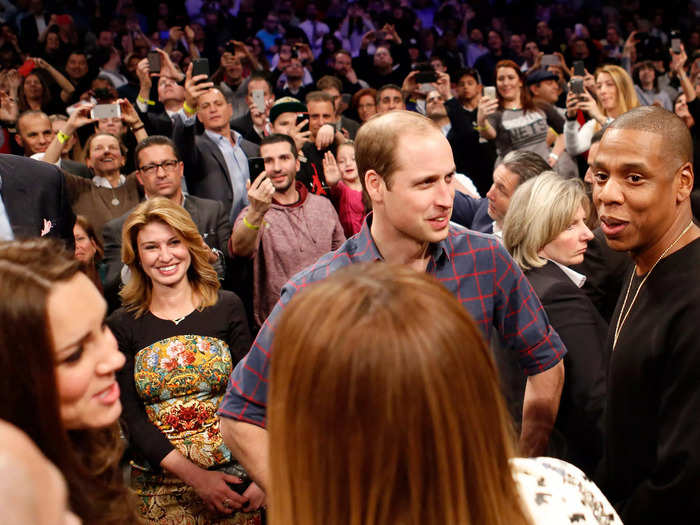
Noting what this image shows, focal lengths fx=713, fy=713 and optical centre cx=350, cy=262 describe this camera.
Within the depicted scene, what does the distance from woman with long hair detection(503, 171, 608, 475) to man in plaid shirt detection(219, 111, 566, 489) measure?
0.22 m

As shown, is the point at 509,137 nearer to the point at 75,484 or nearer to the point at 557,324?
the point at 557,324

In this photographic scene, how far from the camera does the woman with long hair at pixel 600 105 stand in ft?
15.8

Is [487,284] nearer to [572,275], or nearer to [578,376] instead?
[578,376]

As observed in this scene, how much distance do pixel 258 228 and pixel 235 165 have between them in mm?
1325

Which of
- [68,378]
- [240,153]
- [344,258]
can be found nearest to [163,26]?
[240,153]

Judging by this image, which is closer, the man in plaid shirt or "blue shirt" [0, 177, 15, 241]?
the man in plaid shirt

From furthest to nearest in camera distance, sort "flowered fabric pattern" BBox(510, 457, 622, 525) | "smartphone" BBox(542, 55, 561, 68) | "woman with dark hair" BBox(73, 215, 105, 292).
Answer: "smartphone" BBox(542, 55, 561, 68) → "woman with dark hair" BBox(73, 215, 105, 292) → "flowered fabric pattern" BBox(510, 457, 622, 525)

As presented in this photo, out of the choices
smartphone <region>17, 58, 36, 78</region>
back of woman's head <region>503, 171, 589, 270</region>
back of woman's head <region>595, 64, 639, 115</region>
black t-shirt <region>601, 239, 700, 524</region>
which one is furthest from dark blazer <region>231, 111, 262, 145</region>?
black t-shirt <region>601, 239, 700, 524</region>

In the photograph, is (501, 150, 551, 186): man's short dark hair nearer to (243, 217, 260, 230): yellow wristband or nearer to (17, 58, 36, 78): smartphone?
(243, 217, 260, 230): yellow wristband

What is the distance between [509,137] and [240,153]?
2115 millimetres

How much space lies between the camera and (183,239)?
2.73m

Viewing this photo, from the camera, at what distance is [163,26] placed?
916 cm

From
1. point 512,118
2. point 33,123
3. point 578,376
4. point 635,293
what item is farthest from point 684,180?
point 33,123

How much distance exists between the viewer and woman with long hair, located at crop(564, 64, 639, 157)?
483 centimetres
